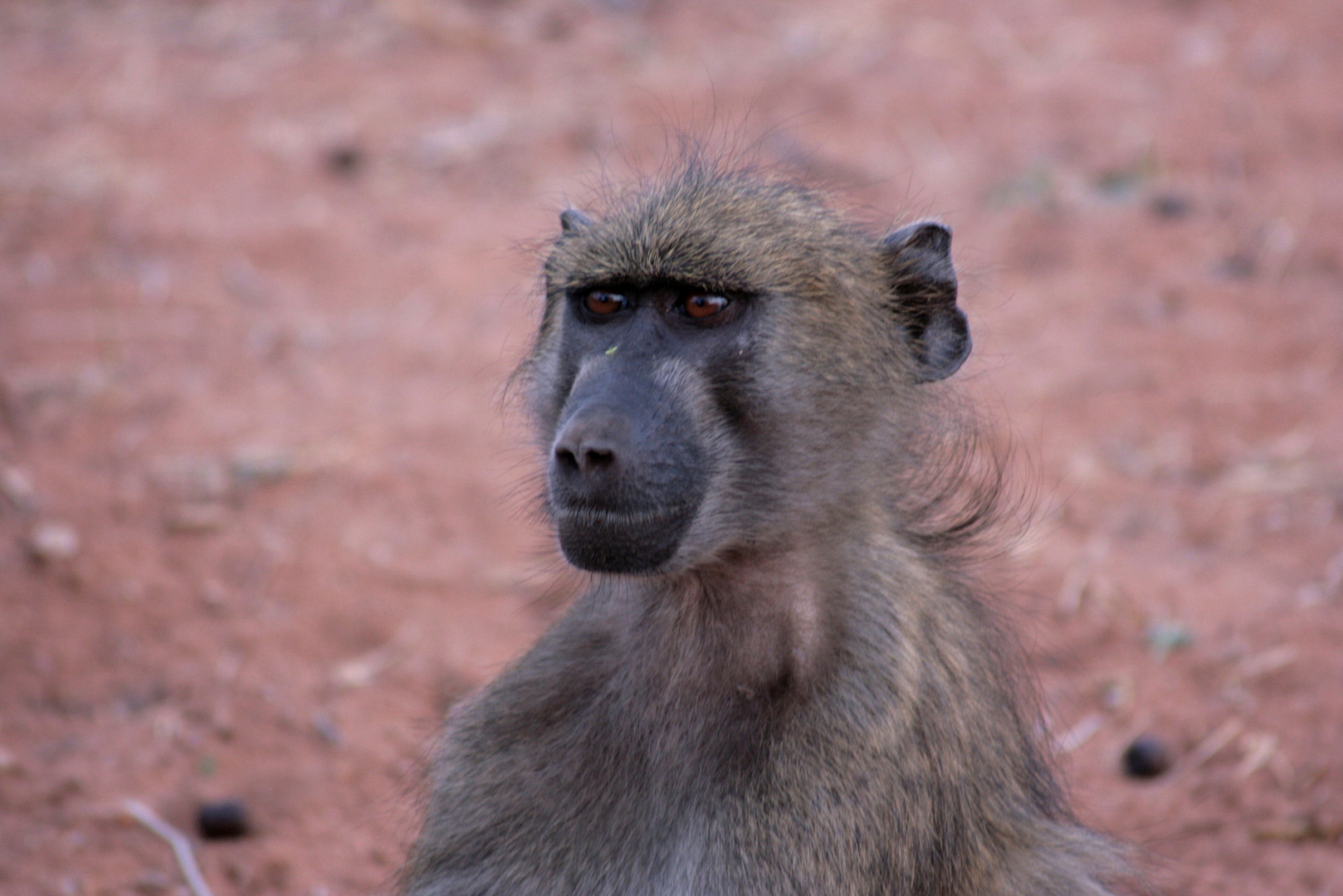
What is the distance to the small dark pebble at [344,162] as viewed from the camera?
25.9 feet

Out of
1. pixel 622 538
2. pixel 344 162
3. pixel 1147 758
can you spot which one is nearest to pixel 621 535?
pixel 622 538

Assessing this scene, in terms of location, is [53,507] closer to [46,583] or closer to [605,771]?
[46,583]

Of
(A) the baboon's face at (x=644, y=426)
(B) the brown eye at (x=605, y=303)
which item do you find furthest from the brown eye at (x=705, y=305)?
(B) the brown eye at (x=605, y=303)

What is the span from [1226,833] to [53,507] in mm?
3684

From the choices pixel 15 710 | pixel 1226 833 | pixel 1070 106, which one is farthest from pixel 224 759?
pixel 1070 106

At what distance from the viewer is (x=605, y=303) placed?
2723 millimetres

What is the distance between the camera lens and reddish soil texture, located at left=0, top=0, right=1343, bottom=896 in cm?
378

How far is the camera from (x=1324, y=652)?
4.03m

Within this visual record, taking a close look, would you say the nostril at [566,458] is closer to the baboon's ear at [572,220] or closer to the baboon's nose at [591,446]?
the baboon's nose at [591,446]

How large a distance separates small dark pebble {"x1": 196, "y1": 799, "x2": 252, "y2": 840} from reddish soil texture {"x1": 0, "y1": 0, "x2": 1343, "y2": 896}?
0.07 meters

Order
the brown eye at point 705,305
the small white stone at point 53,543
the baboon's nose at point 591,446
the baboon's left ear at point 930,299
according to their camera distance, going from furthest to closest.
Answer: the small white stone at point 53,543 → the baboon's left ear at point 930,299 → the brown eye at point 705,305 → the baboon's nose at point 591,446

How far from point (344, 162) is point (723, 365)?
5832 millimetres

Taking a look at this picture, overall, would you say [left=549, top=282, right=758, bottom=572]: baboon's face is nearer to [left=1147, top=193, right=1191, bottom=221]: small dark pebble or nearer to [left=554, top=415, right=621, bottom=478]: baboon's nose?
[left=554, top=415, right=621, bottom=478]: baboon's nose

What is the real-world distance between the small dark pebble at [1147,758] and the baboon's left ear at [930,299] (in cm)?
157
